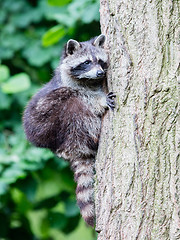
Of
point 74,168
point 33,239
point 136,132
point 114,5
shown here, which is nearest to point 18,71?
point 33,239

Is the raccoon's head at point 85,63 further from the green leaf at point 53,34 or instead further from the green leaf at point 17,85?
the green leaf at point 53,34

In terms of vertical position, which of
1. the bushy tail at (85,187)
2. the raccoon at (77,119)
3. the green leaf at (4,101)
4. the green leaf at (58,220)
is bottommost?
the green leaf at (58,220)

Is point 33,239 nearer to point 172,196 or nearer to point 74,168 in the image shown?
point 74,168

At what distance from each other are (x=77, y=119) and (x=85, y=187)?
65 cm

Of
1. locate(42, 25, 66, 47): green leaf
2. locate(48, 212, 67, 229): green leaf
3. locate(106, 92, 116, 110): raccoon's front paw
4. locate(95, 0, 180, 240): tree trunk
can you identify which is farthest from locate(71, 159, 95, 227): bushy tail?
locate(48, 212, 67, 229): green leaf

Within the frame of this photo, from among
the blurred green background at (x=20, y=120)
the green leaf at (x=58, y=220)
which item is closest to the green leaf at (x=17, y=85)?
the blurred green background at (x=20, y=120)

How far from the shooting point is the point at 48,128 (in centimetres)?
430

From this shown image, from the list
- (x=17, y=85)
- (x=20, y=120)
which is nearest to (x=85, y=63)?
(x=17, y=85)

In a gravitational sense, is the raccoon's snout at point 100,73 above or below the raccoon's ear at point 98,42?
below

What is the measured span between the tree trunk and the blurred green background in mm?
2088

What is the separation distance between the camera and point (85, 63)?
473cm

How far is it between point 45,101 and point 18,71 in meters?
2.98

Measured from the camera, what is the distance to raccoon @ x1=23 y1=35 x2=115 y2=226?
412 centimetres

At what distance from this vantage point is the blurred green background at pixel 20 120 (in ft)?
18.5
